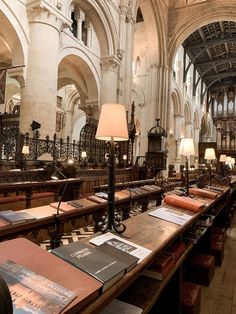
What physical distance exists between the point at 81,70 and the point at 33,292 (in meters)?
13.2

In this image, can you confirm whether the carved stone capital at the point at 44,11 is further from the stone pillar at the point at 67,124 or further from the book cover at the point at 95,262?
the stone pillar at the point at 67,124

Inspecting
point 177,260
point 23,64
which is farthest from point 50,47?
point 177,260

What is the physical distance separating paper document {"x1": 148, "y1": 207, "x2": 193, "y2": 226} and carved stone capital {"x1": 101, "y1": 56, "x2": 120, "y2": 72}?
35.8 ft

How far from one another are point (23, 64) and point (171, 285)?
336 inches

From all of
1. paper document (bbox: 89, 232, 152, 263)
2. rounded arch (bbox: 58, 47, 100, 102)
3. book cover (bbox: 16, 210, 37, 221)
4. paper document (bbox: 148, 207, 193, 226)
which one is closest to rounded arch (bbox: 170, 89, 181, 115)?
rounded arch (bbox: 58, 47, 100, 102)

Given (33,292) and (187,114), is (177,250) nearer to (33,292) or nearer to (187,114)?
(33,292)

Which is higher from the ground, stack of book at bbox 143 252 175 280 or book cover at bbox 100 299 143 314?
stack of book at bbox 143 252 175 280

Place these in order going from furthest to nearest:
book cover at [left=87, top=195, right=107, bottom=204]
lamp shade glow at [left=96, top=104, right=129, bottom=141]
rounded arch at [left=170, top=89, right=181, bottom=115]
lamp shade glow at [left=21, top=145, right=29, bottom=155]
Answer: rounded arch at [left=170, top=89, right=181, bottom=115]
lamp shade glow at [left=21, top=145, right=29, bottom=155]
book cover at [left=87, top=195, right=107, bottom=204]
lamp shade glow at [left=96, top=104, right=129, bottom=141]

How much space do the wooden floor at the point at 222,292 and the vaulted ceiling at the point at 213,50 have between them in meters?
20.4

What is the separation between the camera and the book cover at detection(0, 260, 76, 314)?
901mm

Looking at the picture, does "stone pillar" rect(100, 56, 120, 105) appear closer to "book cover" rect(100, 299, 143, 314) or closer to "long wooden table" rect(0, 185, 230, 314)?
"long wooden table" rect(0, 185, 230, 314)

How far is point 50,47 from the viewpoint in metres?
8.88

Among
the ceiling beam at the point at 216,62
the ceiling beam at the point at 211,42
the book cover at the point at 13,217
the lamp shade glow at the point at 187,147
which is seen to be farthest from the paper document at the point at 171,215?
the ceiling beam at the point at 216,62

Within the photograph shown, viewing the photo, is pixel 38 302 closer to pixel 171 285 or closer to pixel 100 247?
pixel 100 247
